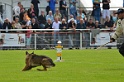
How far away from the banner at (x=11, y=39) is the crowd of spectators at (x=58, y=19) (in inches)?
21.9

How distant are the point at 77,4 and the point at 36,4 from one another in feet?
18.1

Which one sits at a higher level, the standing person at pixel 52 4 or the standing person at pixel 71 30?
the standing person at pixel 52 4

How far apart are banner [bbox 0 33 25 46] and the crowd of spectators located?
0.56 meters

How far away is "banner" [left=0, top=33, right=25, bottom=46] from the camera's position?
32.7m

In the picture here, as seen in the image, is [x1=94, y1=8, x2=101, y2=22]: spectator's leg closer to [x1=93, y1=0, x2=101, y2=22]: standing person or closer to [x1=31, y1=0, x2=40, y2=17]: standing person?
[x1=93, y1=0, x2=101, y2=22]: standing person

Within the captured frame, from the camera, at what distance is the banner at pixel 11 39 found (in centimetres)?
3272

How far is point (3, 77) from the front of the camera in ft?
45.9

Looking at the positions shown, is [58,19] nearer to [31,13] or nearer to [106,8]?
[31,13]

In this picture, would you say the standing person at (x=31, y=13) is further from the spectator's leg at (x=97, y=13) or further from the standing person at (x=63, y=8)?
the spectator's leg at (x=97, y=13)

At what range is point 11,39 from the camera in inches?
1294

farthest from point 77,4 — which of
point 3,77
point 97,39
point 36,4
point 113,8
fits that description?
point 3,77

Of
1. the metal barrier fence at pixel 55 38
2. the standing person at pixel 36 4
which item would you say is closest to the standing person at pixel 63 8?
the standing person at pixel 36 4

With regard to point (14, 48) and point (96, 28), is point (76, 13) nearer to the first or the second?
point (96, 28)

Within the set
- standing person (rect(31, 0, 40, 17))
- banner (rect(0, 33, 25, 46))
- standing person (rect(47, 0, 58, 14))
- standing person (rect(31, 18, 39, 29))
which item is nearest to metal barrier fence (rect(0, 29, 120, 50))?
banner (rect(0, 33, 25, 46))
